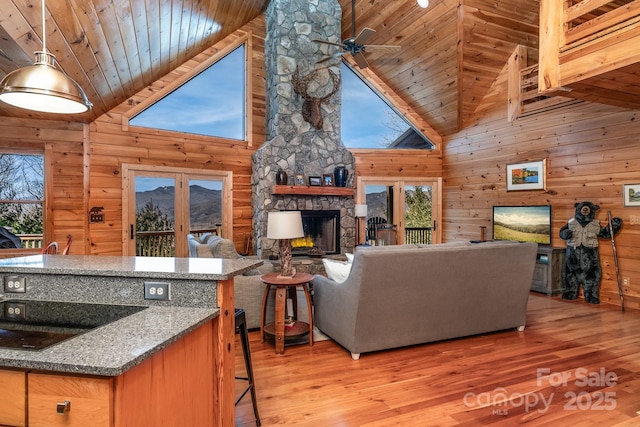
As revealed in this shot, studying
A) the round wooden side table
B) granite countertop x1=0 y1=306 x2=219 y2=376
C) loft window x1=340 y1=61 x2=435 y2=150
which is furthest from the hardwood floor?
loft window x1=340 y1=61 x2=435 y2=150

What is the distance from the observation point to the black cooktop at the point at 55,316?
1505 mm

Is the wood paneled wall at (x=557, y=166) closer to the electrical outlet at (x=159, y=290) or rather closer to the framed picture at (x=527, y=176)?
the framed picture at (x=527, y=176)

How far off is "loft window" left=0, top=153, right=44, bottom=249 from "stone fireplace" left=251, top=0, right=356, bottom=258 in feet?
10.7

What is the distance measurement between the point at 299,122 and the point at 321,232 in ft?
6.91

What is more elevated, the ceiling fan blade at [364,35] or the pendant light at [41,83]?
the ceiling fan blade at [364,35]

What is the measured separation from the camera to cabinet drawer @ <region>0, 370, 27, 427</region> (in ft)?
3.62

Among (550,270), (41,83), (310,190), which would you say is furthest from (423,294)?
(310,190)

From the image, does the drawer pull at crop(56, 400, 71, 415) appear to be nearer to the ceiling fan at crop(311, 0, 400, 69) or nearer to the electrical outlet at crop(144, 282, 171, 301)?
the electrical outlet at crop(144, 282, 171, 301)

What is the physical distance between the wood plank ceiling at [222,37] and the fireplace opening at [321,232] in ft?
10.6

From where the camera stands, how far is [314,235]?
701cm

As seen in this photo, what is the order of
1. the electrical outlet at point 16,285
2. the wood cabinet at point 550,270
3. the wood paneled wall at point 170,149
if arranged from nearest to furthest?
the electrical outlet at point 16,285
the wood cabinet at point 550,270
the wood paneled wall at point 170,149

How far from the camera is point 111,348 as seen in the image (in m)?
1.15

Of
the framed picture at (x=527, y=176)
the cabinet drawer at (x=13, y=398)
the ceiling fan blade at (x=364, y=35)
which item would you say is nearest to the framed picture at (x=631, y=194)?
the framed picture at (x=527, y=176)

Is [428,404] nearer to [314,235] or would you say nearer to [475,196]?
[314,235]
